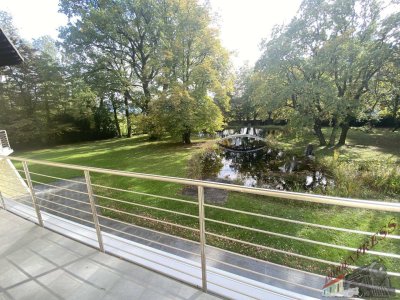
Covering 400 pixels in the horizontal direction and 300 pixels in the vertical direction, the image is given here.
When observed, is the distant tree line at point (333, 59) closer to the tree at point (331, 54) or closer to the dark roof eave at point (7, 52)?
the tree at point (331, 54)

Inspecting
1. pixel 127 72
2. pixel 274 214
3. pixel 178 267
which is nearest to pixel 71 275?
pixel 178 267

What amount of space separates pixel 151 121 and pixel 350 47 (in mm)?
10506

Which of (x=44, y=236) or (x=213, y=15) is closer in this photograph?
(x=44, y=236)

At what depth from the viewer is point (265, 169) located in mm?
8703

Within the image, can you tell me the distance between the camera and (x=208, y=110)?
1227 centimetres

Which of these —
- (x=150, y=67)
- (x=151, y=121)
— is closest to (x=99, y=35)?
(x=150, y=67)

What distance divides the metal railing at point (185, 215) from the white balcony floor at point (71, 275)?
171mm

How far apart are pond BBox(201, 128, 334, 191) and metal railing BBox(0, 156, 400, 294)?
171cm

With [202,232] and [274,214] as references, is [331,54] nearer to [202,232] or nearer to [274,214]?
[274,214]

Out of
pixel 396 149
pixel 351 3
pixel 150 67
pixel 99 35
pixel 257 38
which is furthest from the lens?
pixel 150 67

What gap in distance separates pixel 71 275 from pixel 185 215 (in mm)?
1264

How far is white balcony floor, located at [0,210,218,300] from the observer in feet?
5.08

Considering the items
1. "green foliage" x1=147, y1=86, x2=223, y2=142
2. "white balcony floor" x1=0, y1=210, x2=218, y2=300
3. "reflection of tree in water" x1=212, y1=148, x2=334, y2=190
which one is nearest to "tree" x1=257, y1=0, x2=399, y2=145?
"reflection of tree in water" x1=212, y1=148, x2=334, y2=190

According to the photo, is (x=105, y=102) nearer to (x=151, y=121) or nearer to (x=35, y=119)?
(x=35, y=119)
